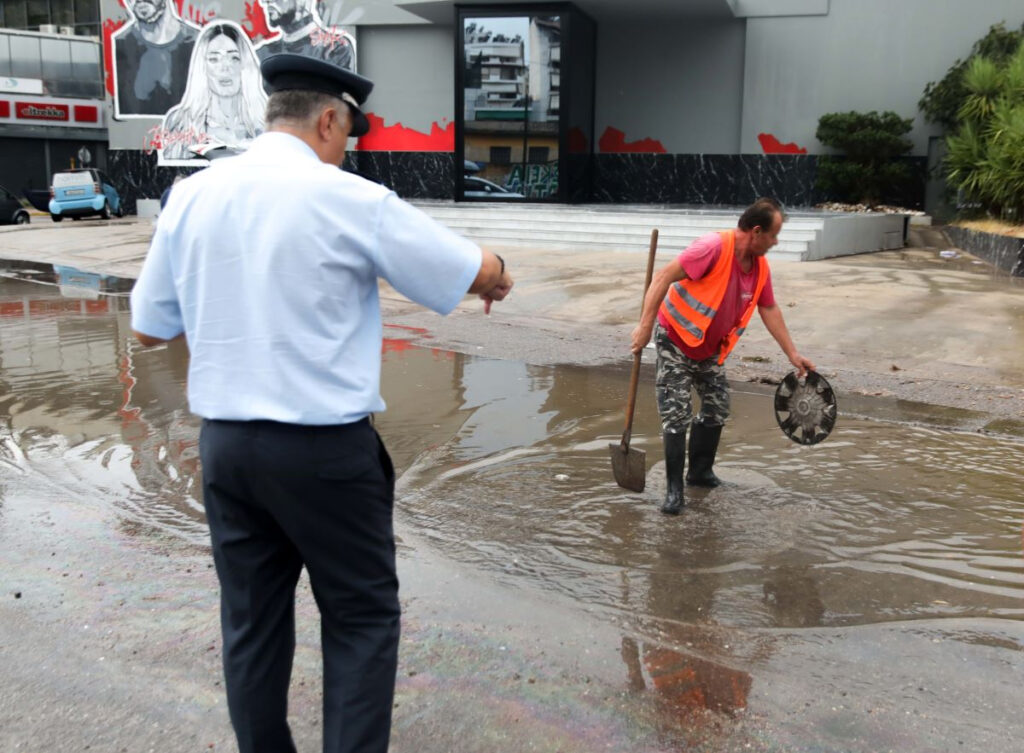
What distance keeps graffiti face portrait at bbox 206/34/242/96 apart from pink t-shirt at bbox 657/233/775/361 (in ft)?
77.2

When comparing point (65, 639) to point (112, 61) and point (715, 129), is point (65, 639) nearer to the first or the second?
point (715, 129)

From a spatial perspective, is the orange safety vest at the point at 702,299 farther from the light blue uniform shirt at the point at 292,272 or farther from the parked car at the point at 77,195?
the parked car at the point at 77,195

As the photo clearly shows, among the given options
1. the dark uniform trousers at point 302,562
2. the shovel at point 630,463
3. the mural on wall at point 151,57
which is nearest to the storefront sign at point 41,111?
the mural on wall at point 151,57

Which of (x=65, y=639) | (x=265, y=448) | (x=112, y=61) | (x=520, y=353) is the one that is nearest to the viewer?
(x=265, y=448)

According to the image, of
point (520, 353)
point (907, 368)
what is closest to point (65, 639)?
point (520, 353)

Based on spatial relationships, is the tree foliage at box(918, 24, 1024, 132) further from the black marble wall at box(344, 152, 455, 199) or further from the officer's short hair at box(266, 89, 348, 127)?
the officer's short hair at box(266, 89, 348, 127)

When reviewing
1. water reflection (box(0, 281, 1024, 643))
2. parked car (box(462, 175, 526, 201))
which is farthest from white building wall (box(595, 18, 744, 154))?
water reflection (box(0, 281, 1024, 643))

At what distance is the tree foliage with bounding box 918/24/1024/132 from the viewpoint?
1936 cm

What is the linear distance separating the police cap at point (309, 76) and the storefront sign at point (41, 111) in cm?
3899

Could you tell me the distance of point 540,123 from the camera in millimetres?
21234

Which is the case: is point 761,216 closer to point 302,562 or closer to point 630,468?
point 630,468

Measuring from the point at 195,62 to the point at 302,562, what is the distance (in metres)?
26.6

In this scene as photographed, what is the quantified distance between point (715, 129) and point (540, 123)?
4.32m

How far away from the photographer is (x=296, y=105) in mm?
2396
